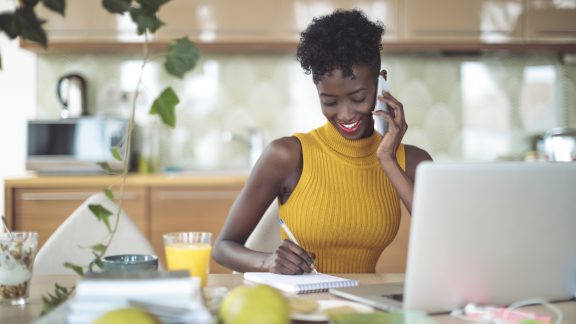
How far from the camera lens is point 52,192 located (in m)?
3.38

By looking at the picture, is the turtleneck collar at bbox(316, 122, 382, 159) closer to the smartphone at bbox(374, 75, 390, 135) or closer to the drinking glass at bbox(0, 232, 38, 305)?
the smartphone at bbox(374, 75, 390, 135)

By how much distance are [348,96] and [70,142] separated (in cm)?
221

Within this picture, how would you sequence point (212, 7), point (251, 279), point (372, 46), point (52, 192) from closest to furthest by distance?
point (251, 279)
point (372, 46)
point (52, 192)
point (212, 7)

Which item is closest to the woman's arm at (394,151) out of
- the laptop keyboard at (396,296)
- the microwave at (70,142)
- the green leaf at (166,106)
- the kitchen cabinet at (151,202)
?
the laptop keyboard at (396,296)

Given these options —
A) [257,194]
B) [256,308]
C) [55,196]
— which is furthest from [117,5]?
[55,196]

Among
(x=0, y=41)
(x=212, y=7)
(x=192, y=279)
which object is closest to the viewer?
(x=192, y=279)

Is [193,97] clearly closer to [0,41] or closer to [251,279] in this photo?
[0,41]

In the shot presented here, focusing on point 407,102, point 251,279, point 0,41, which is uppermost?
point 0,41

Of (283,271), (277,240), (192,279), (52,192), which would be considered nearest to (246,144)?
(52,192)

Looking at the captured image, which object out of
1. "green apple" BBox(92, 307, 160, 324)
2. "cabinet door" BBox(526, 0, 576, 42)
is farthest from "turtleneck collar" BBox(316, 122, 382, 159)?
"cabinet door" BBox(526, 0, 576, 42)

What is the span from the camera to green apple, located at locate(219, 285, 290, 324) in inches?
33.5

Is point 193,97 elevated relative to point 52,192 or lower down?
elevated

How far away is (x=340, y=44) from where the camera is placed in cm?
175

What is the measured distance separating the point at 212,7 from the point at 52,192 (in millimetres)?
1265
